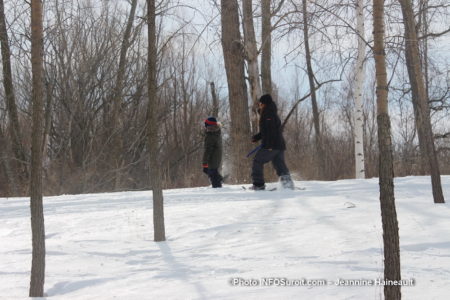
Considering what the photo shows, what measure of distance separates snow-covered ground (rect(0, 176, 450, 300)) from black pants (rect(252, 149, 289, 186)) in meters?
0.85

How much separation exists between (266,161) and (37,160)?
476 centimetres

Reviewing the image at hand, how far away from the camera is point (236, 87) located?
35.8ft

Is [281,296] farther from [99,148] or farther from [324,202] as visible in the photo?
[99,148]

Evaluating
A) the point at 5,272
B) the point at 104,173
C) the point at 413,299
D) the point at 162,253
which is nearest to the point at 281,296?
the point at 413,299

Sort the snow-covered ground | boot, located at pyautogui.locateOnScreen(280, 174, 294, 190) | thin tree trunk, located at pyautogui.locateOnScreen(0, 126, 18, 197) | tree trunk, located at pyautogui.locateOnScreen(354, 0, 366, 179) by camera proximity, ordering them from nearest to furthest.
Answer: the snow-covered ground
boot, located at pyautogui.locateOnScreen(280, 174, 294, 190)
tree trunk, located at pyautogui.locateOnScreen(354, 0, 366, 179)
thin tree trunk, located at pyautogui.locateOnScreen(0, 126, 18, 197)

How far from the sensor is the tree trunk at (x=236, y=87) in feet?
35.0

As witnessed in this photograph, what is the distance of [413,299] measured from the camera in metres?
3.03

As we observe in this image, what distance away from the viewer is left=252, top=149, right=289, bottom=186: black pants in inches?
312

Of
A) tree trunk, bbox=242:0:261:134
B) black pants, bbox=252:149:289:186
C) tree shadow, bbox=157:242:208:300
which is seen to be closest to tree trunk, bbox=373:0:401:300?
tree shadow, bbox=157:242:208:300

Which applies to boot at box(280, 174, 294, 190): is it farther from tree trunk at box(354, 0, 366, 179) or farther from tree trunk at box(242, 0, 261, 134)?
tree trunk at box(354, 0, 366, 179)

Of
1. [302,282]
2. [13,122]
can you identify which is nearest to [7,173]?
[13,122]

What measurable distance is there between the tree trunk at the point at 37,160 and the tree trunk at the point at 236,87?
7258 millimetres

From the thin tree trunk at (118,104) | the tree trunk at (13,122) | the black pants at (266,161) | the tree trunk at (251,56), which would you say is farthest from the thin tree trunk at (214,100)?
the black pants at (266,161)

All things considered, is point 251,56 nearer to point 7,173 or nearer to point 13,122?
point 13,122
